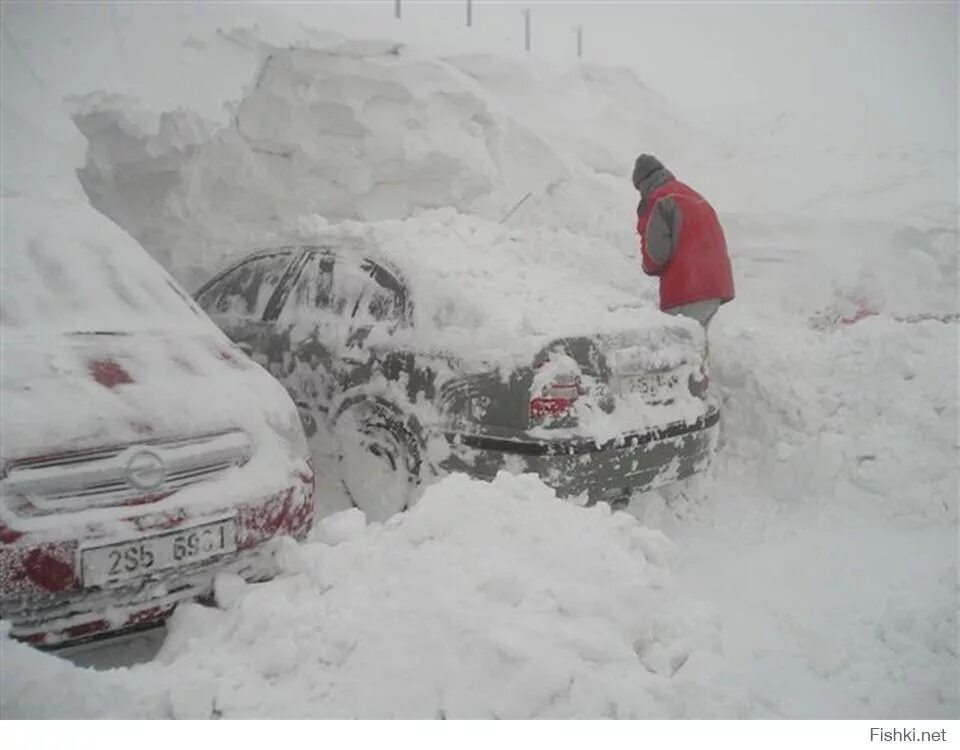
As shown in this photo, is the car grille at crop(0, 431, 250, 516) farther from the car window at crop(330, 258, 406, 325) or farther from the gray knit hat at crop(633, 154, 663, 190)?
the gray knit hat at crop(633, 154, 663, 190)

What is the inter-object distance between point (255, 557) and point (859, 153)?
36.7 feet

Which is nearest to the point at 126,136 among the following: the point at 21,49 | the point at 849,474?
the point at 21,49

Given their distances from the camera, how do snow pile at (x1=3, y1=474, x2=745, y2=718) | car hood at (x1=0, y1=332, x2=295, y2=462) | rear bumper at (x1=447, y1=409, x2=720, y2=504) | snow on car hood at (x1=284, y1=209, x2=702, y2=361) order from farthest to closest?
snow on car hood at (x1=284, y1=209, x2=702, y2=361) → rear bumper at (x1=447, y1=409, x2=720, y2=504) → car hood at (x1=0, y1=332, x2=295, y2=462) → snow pile at (x1=3, y1=474, x2=745, y2=718)

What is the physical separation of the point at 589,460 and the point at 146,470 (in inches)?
74.9

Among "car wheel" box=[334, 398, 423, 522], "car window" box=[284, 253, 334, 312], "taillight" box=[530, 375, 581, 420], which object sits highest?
"car window" box=[284, 253, 334, 312]

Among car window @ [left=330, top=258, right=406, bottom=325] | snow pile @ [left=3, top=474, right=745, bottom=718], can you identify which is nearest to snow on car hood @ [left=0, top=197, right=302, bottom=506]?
snow pile @ [left=3, top=474, right=745, bottom=718]

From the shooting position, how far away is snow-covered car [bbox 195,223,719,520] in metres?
3.44

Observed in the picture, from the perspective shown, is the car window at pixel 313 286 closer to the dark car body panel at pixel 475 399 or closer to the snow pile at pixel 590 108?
the dark car body panel at pixel 475 399

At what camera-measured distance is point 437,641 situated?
82.2 inches

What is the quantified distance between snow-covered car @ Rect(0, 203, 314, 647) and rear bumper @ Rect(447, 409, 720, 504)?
34.5 inches

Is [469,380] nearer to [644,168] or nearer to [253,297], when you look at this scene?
[253,297]

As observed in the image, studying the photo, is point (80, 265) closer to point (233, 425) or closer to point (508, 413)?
point (233, 425)

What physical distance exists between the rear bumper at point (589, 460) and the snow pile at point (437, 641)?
74cm

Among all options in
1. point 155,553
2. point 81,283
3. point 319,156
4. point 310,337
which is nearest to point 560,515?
point 155,553
